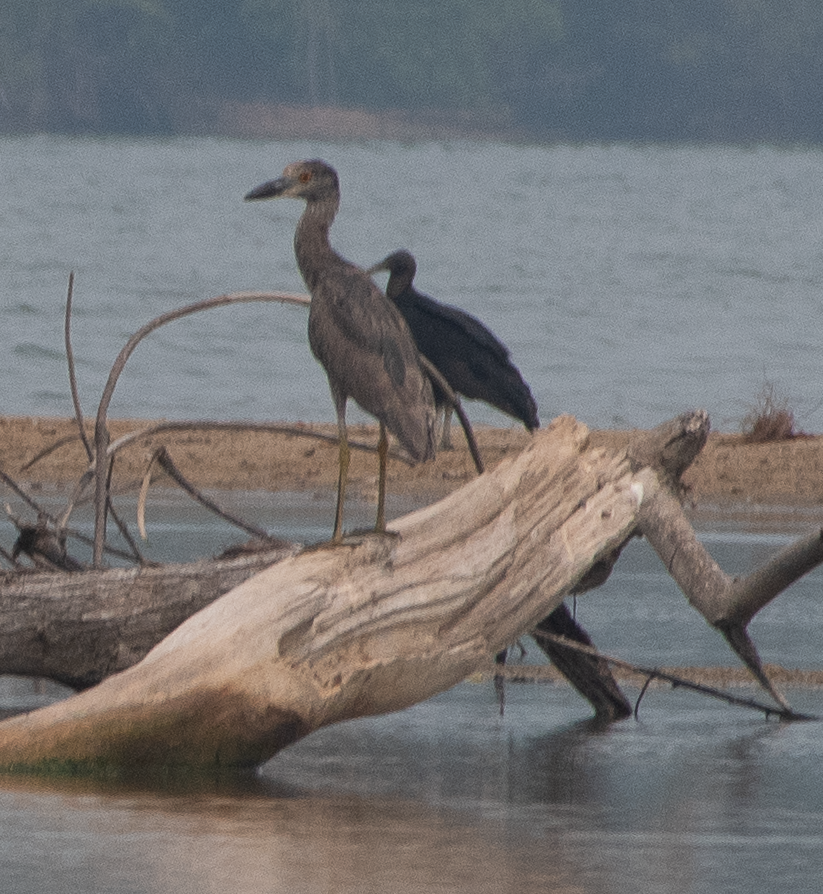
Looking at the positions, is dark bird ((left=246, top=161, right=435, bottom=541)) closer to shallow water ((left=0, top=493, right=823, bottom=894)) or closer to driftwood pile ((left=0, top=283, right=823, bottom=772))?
driftwood pile ((left=0, top=283, right=823, bottom=772))

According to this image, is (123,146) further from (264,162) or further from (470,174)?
(470,174)

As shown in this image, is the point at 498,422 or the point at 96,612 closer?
the point at 96,612

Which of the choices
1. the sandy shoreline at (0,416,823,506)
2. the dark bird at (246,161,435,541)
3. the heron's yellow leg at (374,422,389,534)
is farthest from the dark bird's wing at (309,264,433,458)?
the sandy shoreline at (0,416,823,506)

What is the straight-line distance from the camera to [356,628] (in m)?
5.37

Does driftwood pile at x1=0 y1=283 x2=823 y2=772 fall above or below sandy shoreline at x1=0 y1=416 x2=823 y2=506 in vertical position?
above

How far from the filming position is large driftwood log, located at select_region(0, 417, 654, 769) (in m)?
5.27

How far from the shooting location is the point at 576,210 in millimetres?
47031

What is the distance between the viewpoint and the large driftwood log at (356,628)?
527 centimetres

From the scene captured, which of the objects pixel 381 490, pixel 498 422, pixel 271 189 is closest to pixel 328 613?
pixel 381 490

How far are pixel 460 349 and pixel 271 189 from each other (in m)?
4.00

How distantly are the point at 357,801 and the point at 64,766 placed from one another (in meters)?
0.78

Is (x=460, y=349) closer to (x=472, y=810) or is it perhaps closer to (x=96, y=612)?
(x=96, y=612)

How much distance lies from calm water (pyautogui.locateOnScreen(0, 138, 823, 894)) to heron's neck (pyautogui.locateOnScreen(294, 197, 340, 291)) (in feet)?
4.63

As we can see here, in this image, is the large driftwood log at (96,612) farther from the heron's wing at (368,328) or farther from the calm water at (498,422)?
the heron's wing at (368,328)
